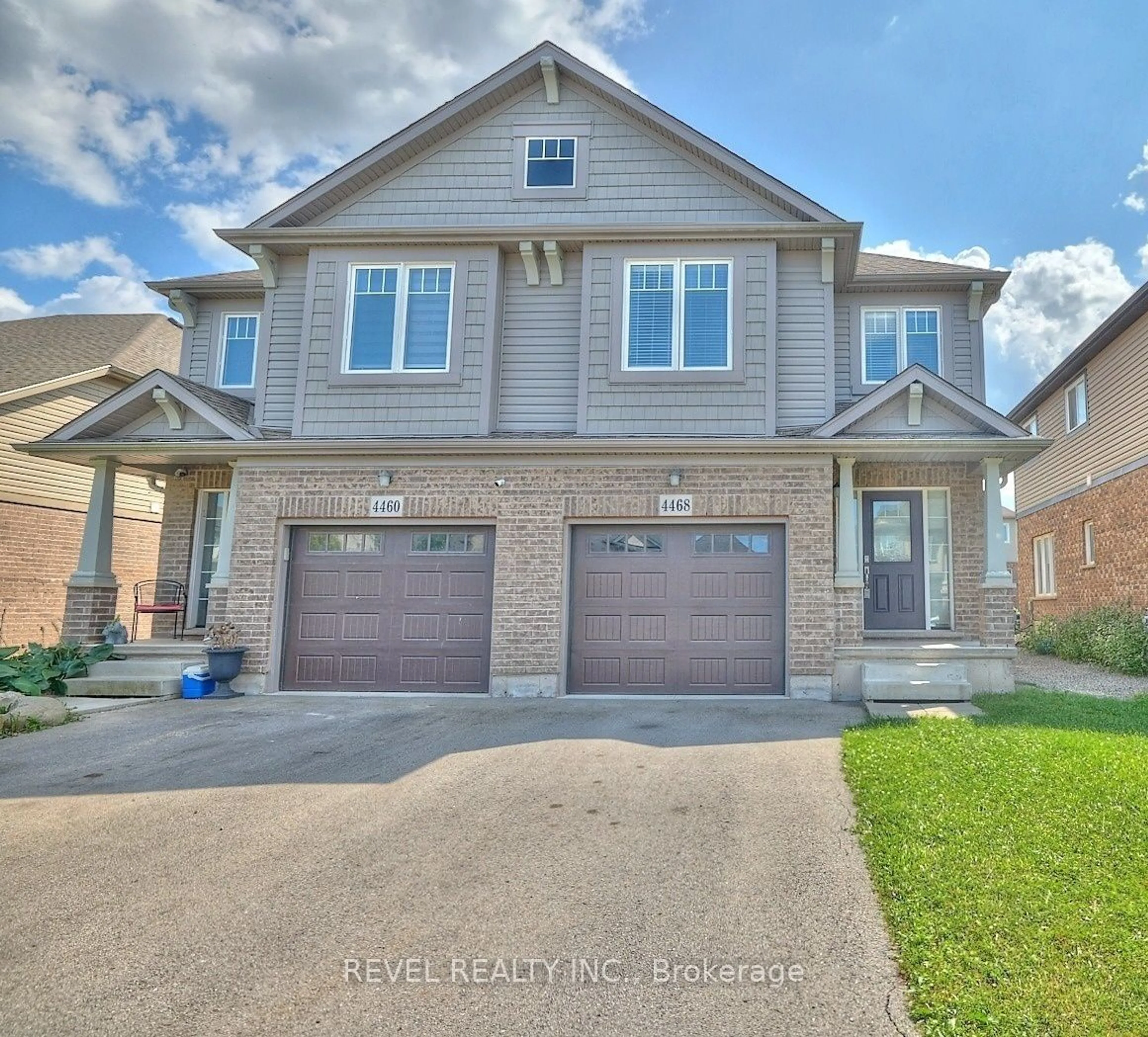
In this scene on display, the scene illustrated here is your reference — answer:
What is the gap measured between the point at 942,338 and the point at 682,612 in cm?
634

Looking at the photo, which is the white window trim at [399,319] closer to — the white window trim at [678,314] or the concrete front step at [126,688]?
the white window trim at [678,314]

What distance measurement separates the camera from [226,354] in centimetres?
1280

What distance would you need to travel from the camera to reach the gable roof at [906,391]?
9.55 metres

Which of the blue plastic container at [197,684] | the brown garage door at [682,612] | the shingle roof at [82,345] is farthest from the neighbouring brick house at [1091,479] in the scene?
the shingle roof at [82,345]

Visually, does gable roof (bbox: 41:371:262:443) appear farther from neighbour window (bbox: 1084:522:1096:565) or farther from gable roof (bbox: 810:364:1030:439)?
neighbour window (bbox: 1084:522:1096:565)


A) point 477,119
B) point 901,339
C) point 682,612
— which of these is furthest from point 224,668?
point 901,339

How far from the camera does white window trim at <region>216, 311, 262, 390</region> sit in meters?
12.7

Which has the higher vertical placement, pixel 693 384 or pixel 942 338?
pixel 942 338

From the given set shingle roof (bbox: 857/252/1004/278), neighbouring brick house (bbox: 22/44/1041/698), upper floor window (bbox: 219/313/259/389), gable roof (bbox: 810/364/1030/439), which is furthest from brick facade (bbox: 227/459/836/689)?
shingle roof (bbox: 857/252/1004/278)

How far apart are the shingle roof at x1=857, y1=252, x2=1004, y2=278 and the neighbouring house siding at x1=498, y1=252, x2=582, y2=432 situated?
4332mm

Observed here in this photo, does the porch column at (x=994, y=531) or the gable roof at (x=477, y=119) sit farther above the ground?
the gable roof at (x=477, y=119)

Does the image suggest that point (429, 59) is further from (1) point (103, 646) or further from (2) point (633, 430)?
(1) point (103, 646)

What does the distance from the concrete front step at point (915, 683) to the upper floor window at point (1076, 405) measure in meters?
10.1

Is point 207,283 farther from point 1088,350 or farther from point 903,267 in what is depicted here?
point 1088,350
